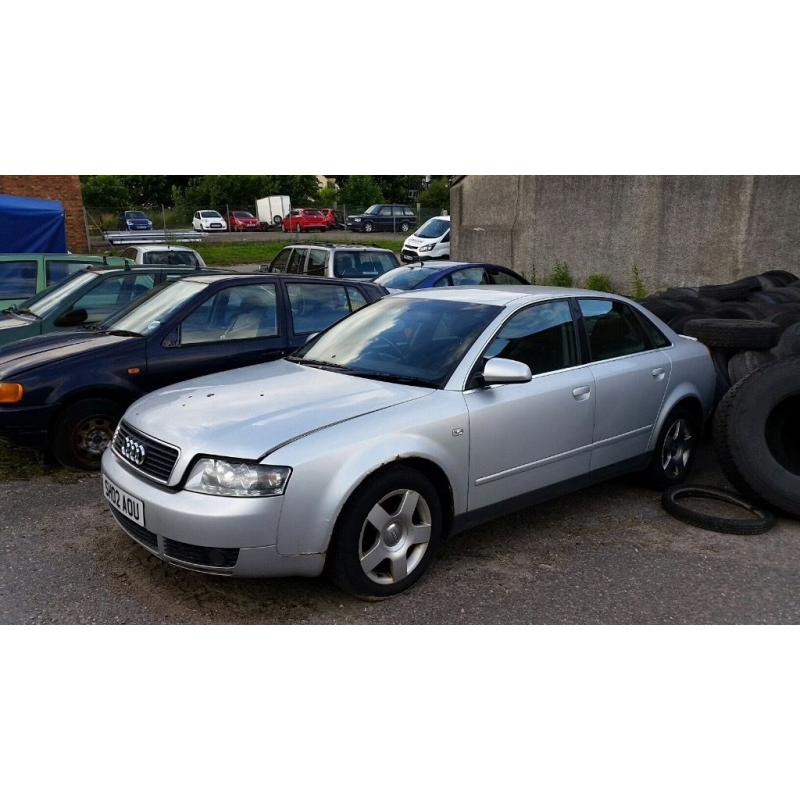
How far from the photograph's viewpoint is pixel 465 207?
18.1 m

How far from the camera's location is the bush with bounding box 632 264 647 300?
13.2m

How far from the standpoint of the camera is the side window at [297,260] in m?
13.6

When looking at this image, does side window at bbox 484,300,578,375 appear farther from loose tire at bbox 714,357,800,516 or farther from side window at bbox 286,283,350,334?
side window at bbox 286,283,350,334

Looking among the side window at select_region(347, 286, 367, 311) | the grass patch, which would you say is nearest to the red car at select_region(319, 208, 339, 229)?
the side window at select_region(347, 286, 367, 311)

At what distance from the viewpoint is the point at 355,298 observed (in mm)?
6809

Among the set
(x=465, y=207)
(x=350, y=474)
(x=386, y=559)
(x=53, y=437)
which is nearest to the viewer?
(x=350, y=474)

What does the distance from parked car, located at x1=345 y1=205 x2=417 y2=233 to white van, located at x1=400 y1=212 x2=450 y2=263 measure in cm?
1644

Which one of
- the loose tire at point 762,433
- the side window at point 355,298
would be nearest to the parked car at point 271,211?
the side window at point 355,298

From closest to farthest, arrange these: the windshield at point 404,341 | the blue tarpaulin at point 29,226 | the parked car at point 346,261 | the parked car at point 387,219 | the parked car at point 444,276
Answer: the windshield at point 404,341
the parked car at point 444,276
the parked car at point 346,261
the blue tarpaulin at point 29,226
the parked car at point 387,219

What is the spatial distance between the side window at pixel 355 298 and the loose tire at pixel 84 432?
2.32 m

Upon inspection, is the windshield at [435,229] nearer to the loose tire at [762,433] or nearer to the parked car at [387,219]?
the parked car at [387,219]

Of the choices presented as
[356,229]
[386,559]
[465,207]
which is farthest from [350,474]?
[356,229]

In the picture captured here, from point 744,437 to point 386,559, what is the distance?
2.74 m

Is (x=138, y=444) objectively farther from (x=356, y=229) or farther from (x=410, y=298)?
(x=356, y=229)
